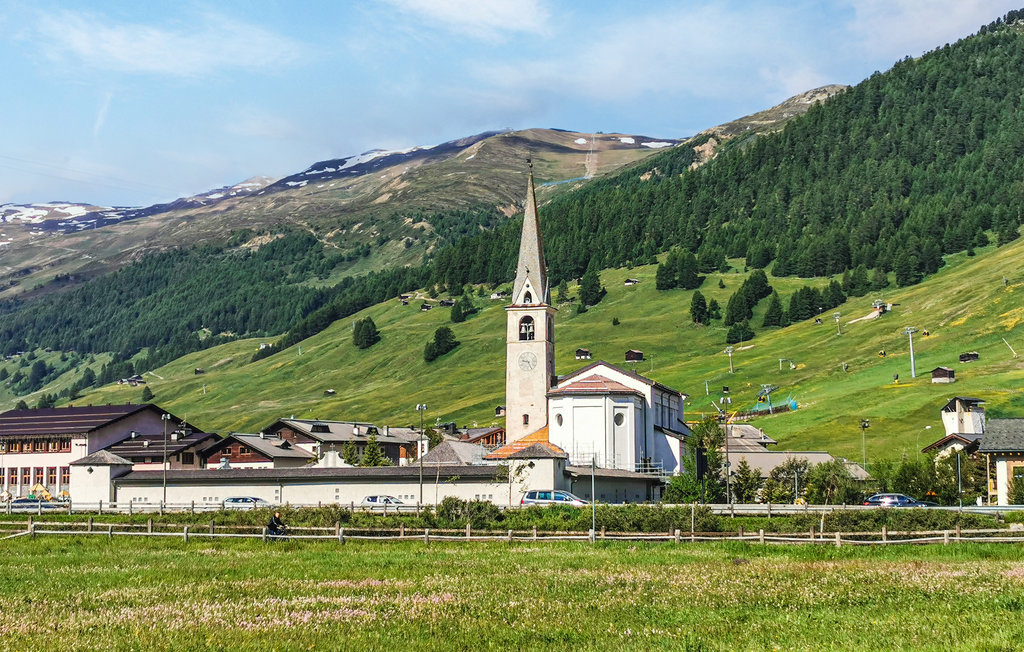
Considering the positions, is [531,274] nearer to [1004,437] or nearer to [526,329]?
[526,329]

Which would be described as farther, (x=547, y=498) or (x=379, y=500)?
(x=379, y=500)

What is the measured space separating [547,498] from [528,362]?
46.0 metres

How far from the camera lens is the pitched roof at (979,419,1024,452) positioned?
95.8 m

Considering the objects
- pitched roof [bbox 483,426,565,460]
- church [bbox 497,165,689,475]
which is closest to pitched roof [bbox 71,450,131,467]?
pitched roof [bbox 483,426,565,460]

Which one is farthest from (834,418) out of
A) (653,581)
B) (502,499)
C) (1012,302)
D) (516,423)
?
(653,581)

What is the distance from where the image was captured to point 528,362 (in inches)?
4774

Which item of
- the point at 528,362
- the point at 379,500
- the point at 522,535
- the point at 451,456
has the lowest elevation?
the point at 522,535

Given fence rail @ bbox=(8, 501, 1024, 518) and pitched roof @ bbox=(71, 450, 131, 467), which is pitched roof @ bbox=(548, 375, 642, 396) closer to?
fence rail @ bbox=(8, 501, 1024, 518)

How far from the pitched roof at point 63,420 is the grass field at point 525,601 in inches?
3192

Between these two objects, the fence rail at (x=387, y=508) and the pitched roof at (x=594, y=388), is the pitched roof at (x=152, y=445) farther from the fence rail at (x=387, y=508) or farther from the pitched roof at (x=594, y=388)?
the pitched roof at (x=594, y=388)

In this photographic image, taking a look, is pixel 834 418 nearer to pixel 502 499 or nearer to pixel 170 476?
pixel 502 499

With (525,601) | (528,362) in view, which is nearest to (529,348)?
(528,362)

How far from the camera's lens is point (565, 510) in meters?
68.0

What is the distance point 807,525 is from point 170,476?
5574 centimetres
